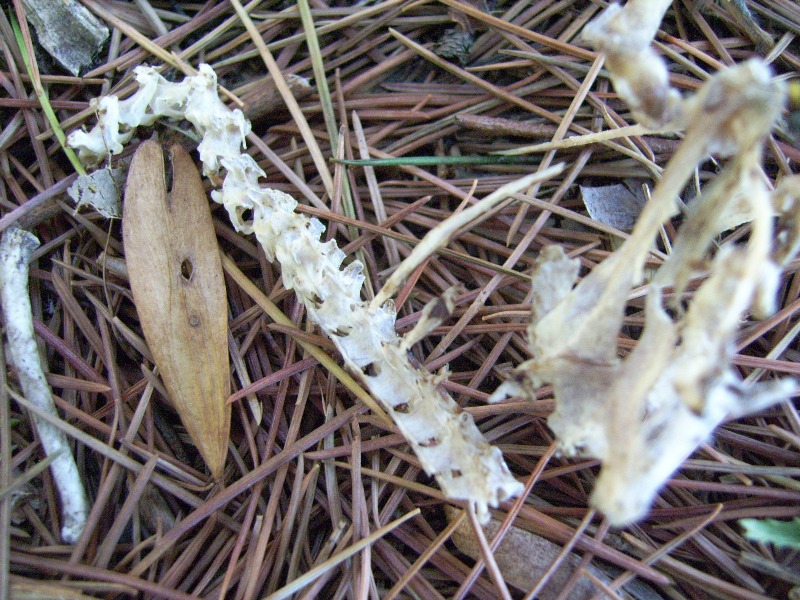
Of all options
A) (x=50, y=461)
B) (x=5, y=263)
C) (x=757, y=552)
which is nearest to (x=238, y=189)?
(x=5, y=263)

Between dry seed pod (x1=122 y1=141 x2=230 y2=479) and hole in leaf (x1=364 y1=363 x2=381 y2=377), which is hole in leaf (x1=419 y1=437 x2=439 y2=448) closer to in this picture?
hole in leaf (x1=364 y1=363 x2=381 y2=377)

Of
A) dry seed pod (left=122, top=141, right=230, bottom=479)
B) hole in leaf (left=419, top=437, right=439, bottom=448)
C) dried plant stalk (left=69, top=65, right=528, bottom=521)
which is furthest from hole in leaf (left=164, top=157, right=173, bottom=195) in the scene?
hole in leaf (left=419, top=437, right=439, bottom=448)

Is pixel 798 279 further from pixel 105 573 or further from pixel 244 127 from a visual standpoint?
pixel 105 573

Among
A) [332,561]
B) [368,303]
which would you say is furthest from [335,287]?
[332,561]

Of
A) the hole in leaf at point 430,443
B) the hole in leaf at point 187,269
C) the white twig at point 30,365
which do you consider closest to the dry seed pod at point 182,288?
the hole in leaf at point 187,269

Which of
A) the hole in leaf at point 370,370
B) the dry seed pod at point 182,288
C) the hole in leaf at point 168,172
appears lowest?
the hole in leaf at point 370,370

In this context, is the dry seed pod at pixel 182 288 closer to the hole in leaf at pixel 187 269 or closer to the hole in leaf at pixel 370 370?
the hole in leaf at pixel 187 269

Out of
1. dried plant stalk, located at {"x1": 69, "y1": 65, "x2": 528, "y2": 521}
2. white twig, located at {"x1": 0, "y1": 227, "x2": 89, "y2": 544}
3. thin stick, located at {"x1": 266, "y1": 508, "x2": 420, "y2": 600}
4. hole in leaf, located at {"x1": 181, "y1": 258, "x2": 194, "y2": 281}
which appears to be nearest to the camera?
dried plant stalk, located at {"x1": 69, "y1": 65, "x2": 528, "y2": 521}
